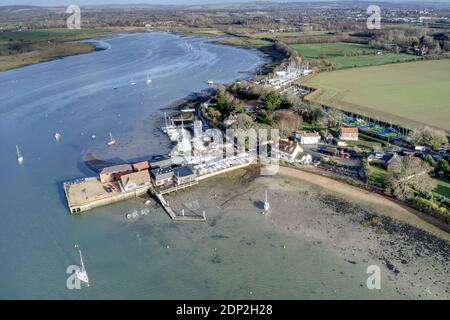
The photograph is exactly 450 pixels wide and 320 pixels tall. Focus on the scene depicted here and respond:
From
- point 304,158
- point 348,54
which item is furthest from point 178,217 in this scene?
point 348,54

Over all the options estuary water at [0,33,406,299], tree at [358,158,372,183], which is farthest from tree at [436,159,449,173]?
estuary water at [0,33,406,299]

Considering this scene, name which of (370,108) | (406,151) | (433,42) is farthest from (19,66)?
(433,42)

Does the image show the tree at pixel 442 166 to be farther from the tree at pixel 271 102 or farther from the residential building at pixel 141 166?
the residential building at pixel 141 166

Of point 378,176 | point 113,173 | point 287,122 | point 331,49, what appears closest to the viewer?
point 113,173

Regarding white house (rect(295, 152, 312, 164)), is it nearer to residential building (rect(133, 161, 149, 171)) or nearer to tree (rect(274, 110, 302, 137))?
tree (rect(274, 110, 302, 137))

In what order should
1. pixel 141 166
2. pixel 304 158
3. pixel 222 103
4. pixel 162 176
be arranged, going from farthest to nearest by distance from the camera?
pixel 222 103 < pixel 304 158 < pixel 141 166 < pixel 162 176

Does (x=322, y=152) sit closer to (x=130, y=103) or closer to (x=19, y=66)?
(x=130, y=103)

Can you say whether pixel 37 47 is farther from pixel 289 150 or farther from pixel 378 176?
pixel 378 176

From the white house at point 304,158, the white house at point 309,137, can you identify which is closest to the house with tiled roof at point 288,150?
the white house at point 304,158
